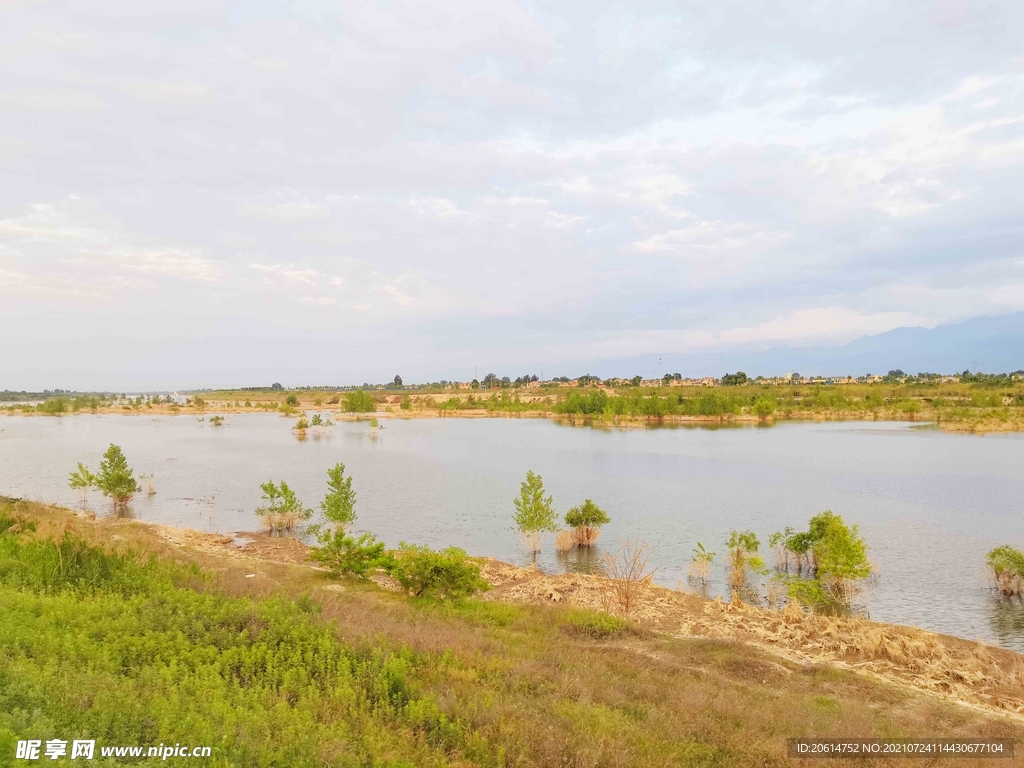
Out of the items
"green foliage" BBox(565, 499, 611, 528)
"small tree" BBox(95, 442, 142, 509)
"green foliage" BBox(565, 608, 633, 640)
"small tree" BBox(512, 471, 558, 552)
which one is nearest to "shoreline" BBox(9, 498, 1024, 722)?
"green foliage" BBox(565, 608, 633, 640)

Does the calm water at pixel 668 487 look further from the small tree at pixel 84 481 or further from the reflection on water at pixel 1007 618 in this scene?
the small tree at pixel 84 481

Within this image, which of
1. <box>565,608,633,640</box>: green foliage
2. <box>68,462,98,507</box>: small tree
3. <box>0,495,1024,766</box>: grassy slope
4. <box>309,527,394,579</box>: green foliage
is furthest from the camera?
<box>68,462,98,507</box>: small tree

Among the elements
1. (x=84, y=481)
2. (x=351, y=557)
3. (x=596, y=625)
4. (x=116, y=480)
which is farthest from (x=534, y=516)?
(x=84, y=481)

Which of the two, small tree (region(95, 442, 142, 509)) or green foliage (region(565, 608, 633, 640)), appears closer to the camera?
green foliage (region(565, 608, 633, 640))

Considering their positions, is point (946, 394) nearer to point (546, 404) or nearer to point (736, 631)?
point (546, 404)

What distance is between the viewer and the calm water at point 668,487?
2739cm

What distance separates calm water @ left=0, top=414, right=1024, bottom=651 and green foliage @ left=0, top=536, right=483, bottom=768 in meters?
19.9

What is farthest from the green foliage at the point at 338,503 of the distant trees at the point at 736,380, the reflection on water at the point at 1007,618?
the distant trees at the point at 736,380

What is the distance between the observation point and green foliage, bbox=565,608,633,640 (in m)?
15.6

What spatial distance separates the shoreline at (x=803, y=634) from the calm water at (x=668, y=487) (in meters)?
4.02

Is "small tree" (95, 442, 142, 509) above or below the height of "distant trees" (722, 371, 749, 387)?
below

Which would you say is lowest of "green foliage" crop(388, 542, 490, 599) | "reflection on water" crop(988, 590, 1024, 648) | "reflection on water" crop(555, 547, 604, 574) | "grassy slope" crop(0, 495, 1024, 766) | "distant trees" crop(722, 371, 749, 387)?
"reflection on water" crop(555, 547, 604, 574)

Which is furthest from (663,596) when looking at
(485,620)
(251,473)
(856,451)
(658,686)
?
(856,451)

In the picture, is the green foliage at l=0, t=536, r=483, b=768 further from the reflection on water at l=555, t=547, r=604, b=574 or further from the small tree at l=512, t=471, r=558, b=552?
the small tree at l=512, t=471, r=558, b=552
